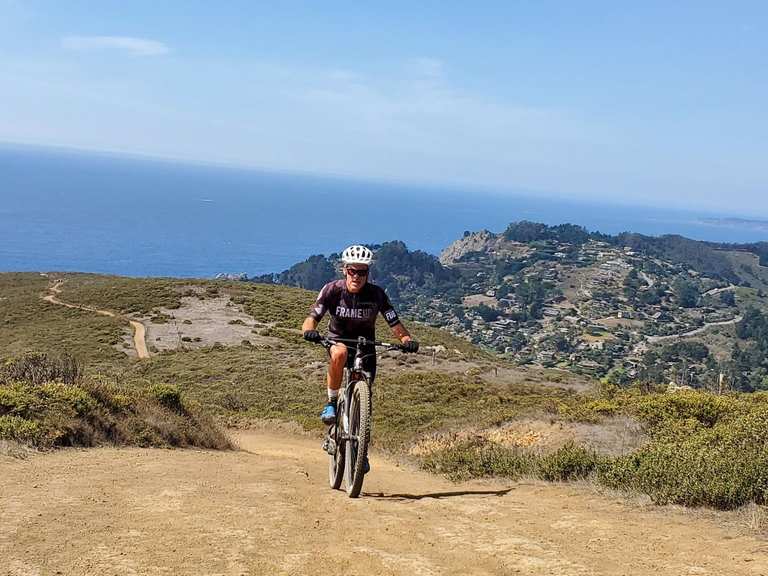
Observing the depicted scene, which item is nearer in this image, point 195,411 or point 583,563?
point 583,563

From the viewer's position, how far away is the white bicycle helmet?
7.01 metres

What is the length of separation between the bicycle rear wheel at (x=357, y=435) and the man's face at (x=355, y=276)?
3.37 feet

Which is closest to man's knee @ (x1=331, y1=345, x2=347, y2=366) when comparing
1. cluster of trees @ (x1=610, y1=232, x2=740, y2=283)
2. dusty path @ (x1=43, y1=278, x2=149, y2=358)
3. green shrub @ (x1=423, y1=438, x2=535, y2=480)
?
green shrub @ (x1=423, y1=438, x2=535, y2=480)

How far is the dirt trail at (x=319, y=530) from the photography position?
4539 millimetres

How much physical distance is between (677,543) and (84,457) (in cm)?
702

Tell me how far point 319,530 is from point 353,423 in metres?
1.82

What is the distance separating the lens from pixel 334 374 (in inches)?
287

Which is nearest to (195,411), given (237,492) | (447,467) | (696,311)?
(447,467)

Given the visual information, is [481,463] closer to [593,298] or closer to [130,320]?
[130,320]

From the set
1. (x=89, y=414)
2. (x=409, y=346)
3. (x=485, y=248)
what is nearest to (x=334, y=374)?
(x=409, y=346)

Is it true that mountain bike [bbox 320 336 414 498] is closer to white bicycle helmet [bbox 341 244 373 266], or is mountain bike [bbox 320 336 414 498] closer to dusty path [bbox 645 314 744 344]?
white bicycle helmet [bbox 341 244 373 266]

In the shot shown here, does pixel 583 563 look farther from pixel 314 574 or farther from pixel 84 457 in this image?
pixel 84 457

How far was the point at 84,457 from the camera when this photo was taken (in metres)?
8.45

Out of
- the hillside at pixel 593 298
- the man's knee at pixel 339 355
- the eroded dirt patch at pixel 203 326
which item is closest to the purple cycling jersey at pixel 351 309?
the man's knee at pixel 339 355
